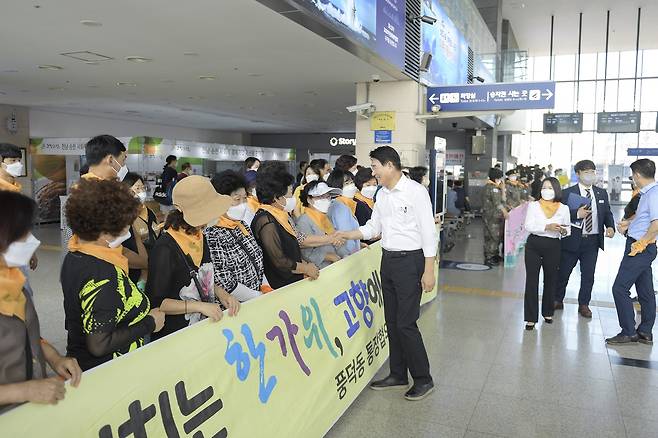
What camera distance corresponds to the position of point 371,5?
6.71 meters

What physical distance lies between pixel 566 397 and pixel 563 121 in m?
15.0

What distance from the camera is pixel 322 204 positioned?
11.9 feet

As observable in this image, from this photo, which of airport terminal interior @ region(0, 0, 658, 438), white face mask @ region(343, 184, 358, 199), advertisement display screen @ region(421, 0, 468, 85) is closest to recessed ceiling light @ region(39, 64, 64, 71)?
airport terminal interior @ region(0, 0, 658, 438)


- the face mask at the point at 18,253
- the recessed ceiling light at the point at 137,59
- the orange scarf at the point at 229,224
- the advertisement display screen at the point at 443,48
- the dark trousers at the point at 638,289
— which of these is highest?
the advertisement display screen at the point at 443,48

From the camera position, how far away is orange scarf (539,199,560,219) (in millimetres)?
4518

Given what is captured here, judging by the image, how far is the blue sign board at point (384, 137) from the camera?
8.75 meters

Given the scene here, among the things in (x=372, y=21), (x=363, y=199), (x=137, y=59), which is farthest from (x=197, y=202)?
(x=137, y=59)

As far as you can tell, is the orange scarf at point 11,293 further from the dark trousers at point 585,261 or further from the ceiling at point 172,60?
A: the dark trousers at point 585,261

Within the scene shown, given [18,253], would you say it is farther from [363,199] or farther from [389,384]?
[363,199]

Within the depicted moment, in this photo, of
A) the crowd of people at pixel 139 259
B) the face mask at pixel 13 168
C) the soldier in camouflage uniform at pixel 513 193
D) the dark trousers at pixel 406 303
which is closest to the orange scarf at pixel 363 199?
the crowd of people at pixel 139 259

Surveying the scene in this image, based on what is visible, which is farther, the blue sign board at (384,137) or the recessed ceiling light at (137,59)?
the blue sign board at (384,137)


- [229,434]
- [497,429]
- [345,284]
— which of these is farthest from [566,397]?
[229,434]

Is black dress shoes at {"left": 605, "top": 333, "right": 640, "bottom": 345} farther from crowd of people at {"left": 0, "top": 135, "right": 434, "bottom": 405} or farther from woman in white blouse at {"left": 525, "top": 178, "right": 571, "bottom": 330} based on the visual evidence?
crowd of people at {"left": 0, "top": 135, "right": 434, "bottom": 405}

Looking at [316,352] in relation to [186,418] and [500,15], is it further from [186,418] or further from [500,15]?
[500,15]
